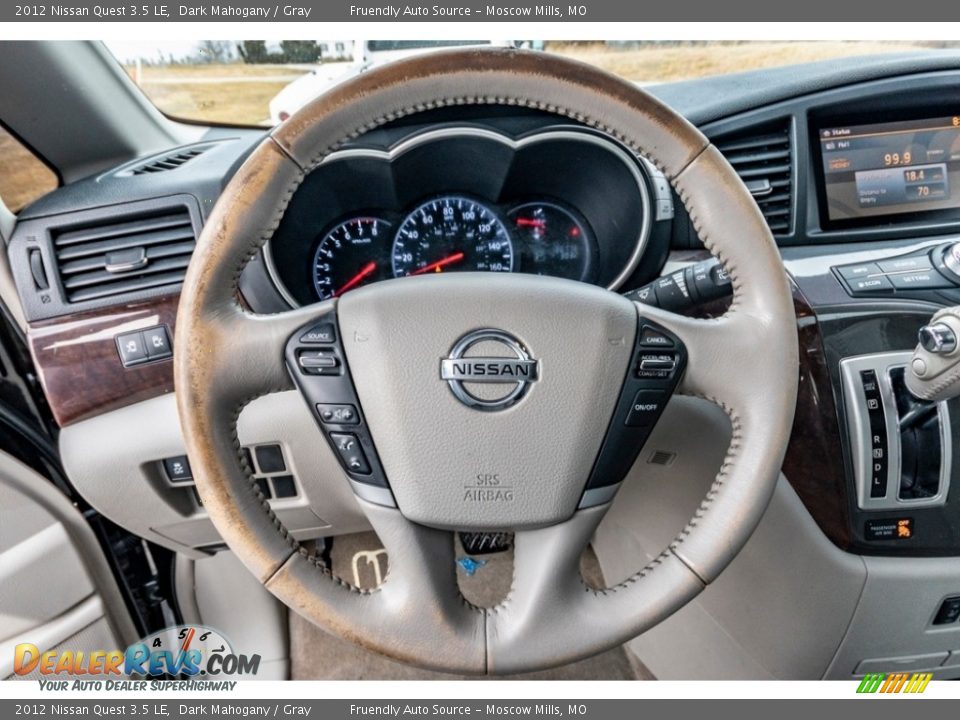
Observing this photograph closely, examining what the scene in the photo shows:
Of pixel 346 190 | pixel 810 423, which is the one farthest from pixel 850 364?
pixel 346 190

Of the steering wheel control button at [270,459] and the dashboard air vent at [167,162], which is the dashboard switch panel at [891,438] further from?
the dashboard air vent at [167,162]

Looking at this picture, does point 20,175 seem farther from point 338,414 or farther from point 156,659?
point 156,659

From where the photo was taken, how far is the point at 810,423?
1.17 m

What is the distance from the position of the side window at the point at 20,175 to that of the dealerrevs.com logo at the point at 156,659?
0.83 metres

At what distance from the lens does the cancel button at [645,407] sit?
0.83m

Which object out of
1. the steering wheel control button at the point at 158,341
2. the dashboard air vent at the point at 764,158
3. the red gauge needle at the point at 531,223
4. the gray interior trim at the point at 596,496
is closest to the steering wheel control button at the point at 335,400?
the gray interior trim at the point at 596,496

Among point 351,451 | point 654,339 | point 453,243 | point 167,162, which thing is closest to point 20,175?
point 167,162

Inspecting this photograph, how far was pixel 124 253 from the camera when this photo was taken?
1.15 metres

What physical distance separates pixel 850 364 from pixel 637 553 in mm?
562

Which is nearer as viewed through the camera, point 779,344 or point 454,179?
point 779,344

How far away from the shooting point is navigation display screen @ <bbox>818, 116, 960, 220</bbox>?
130 cm

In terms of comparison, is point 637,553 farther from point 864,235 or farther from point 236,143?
point 236,143

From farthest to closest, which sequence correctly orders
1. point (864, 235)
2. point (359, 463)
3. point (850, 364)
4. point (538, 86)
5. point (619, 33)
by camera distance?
point (864, 235) → point (850, 364) → point (619, 33) → point (359, 463) → point (538, 86)

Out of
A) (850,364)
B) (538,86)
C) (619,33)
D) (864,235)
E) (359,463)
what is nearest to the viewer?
(538,86)
